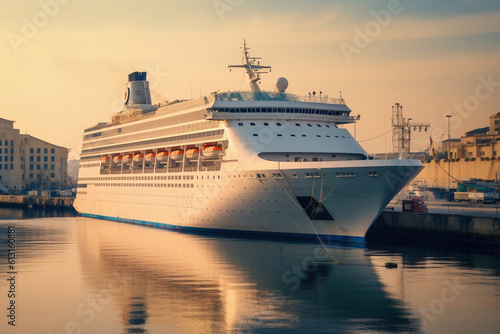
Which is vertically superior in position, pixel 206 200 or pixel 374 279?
pixel 206 200

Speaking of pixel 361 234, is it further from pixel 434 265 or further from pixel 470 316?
pixel 470 316

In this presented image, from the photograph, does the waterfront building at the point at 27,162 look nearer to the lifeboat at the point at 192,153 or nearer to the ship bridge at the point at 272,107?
the lifeboat at the point at 192,153

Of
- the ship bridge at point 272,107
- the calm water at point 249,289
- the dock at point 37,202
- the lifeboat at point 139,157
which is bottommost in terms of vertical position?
the calm water at point 249,289

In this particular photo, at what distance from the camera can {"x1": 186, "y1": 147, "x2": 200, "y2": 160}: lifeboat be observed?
4713 cm

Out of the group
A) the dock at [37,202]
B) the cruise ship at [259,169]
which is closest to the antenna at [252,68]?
the cruise ship at [259,169]

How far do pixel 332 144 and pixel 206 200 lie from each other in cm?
909

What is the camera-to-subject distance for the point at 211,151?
43844 millimetres

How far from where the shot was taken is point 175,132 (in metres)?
50.2

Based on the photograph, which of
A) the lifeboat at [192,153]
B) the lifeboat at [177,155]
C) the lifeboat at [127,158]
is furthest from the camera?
the lifeboat at [127,158]

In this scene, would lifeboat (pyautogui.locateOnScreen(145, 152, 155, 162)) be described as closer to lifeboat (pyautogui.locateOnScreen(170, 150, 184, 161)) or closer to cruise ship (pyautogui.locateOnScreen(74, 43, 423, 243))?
cruise ship (pyautogui.locateOnScreen(74, 43, 423, 243))

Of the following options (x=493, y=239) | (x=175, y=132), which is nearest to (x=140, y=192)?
(x=175, y=132)

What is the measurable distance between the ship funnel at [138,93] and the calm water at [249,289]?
97.2 ft

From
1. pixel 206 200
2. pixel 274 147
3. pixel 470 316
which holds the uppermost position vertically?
pixel 274 147

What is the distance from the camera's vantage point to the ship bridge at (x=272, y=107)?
4266 cm
